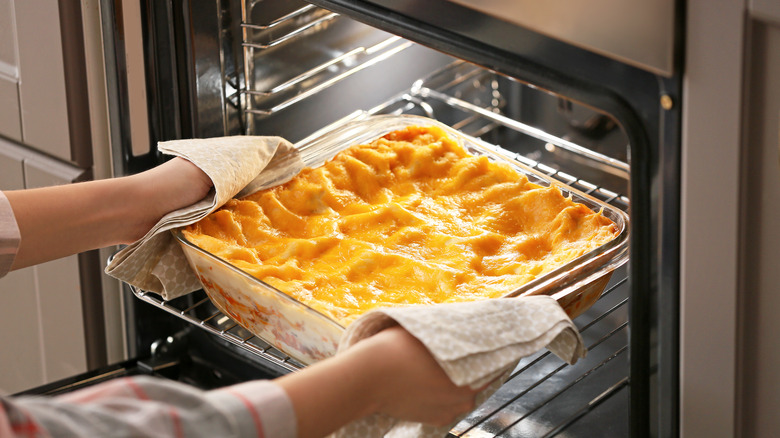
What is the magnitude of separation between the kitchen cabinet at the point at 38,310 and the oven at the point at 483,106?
0.09 meters

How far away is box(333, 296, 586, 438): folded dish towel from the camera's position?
66 cm

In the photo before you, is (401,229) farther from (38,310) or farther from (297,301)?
(38,310)

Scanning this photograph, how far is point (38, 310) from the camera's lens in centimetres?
136

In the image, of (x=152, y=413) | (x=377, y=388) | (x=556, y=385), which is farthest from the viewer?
(x=556, y=385)

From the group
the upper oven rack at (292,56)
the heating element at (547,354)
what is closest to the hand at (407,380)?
the heating element at (547,354)

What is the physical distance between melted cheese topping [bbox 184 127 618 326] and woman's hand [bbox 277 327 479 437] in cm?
13

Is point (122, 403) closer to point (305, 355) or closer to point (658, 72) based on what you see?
point (305, 355)

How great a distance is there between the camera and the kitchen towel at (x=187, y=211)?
0.93 metres

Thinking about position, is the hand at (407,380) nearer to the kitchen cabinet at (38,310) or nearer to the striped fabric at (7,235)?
the striped fabric at (7,235)

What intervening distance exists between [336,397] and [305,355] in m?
0.23

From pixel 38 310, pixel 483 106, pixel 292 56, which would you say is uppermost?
pixel 292 56

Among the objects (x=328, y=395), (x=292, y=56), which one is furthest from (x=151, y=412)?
(x=292, y=56)

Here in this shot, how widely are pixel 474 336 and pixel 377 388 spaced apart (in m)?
0.09

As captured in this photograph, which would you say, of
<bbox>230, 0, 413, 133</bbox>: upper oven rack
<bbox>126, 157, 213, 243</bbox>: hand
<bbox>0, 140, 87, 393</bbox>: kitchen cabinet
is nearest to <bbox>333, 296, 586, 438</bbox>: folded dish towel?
<bbox>126, 157, 213, 243</bbox>: hand
